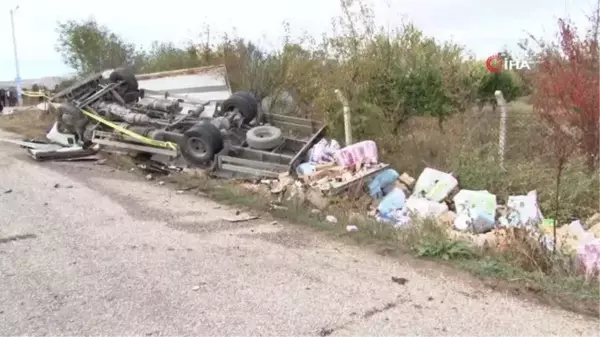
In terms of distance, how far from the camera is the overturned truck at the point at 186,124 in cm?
916

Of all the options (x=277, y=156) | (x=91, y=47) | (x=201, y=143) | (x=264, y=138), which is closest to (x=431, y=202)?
(x=277, y=156)

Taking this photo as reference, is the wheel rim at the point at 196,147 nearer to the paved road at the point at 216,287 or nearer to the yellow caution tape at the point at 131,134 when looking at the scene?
the yellow caution tape at the point at 131,134

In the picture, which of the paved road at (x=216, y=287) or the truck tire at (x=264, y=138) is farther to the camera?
the truck tire at (x=264, y=138)

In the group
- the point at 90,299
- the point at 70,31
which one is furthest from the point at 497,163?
the point at 70,31

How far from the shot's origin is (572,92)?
6.84 meters

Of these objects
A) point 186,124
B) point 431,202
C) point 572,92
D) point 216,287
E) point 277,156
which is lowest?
point 216,287

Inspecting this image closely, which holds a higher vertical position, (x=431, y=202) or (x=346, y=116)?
(x=346, y=116)

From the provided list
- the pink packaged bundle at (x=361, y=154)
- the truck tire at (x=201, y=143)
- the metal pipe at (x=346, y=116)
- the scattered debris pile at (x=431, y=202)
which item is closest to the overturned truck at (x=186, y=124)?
the truck tire at (x=201, y=143)

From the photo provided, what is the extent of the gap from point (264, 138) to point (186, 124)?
187 centimetres

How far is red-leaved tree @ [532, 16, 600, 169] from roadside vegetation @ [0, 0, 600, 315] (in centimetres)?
1

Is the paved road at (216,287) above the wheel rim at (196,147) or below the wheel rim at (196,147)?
below

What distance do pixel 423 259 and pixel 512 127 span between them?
3.95m

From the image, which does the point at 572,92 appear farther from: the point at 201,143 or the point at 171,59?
the point at 171,59

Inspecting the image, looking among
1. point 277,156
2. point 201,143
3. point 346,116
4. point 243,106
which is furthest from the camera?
point 243,106
